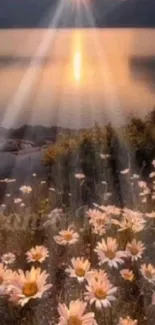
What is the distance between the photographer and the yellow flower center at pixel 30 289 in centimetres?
180

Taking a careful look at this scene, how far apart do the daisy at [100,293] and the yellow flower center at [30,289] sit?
188 mm

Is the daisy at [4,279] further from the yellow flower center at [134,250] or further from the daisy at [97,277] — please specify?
the yellow flower center at [134,250]

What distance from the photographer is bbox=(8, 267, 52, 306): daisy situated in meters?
1.80

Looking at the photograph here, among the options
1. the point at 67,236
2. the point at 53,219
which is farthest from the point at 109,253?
the point at 53,219

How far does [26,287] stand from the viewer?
6.01 ft

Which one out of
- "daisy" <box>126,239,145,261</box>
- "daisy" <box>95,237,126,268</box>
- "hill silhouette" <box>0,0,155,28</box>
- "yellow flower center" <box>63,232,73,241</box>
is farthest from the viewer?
"hill silhouette" <box>0,0,155,28</box>

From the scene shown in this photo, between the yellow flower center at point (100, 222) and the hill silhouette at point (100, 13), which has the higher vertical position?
the yellow flower center at point (100, 222)

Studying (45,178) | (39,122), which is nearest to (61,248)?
(45,178)

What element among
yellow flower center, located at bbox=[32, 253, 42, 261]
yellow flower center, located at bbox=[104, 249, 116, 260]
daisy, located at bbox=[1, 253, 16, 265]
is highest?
yellow flower center, located at bbox=[104, 249, 116, 260]

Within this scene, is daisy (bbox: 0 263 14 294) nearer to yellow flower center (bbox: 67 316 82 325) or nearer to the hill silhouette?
yellow flower center (bbox: 67 316 82 325)

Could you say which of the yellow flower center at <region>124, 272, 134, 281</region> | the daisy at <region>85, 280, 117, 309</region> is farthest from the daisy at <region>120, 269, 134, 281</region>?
the daisy at <region>85, 280, 117, 309</region>

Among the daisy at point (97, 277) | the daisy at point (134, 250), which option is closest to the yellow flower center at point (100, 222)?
the daisy at point (134, 250)

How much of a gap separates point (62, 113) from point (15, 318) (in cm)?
1065

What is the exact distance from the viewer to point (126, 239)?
8.69 feet
